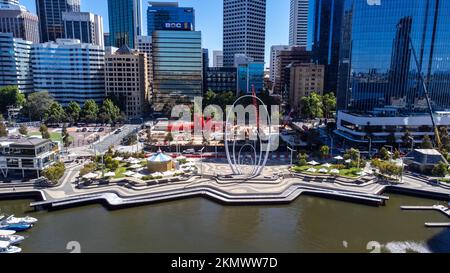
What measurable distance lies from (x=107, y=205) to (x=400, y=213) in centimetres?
3339

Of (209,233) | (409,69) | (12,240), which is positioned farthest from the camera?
(409,69)

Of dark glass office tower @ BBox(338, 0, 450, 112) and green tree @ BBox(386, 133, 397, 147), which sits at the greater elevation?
dark glass office tower @ BBox(338, 0, 450, 112)

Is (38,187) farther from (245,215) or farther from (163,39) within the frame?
(163,39)

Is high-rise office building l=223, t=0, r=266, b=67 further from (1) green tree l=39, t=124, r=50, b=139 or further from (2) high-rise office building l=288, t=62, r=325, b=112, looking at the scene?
(1) green tree l=39, t=124, r=50, b=139

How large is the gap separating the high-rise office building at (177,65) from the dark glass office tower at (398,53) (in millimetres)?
51172

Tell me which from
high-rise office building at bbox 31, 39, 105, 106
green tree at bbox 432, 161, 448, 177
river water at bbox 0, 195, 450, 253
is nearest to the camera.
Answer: river water at bbox 0, 195, 450, 253

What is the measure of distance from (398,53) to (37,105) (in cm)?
9308

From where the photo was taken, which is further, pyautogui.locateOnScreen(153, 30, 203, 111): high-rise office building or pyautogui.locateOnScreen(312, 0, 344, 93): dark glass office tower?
pyautogui.locateOnScreen(312, 0, 344, 93): dark glass office tower

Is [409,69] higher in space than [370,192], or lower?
higher

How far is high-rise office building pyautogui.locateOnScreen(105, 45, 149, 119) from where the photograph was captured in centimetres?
10288

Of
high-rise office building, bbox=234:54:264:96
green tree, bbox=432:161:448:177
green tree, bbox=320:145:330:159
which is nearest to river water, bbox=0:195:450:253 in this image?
green tree, bbox=432:161:448:177

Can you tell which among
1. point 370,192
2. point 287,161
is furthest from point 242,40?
point 370,192

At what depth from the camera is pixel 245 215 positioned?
35.2 m

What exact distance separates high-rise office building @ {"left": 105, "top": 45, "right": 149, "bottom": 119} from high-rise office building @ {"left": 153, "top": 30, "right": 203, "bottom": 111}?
→ 23.5 feet
